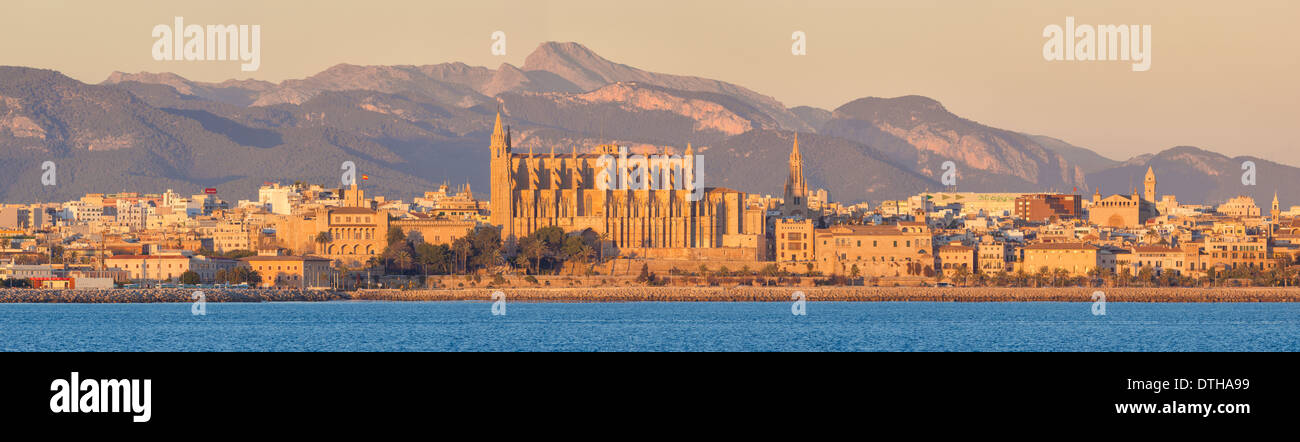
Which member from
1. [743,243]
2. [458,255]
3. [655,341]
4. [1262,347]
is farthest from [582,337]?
[743,243]

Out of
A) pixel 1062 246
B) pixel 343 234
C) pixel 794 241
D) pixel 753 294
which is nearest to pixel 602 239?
pixel 794 241

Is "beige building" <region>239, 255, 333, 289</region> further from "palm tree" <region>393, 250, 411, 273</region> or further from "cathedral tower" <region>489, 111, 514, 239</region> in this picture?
"cathedral tower" <region>489, 111, 514, 239</region>

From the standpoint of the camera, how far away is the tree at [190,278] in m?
128

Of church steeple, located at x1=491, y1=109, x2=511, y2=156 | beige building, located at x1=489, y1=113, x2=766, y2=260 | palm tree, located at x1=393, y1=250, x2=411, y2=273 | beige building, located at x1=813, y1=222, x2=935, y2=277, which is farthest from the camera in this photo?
church steeple, located at x1=491, y1=109, x2=511, y2=156

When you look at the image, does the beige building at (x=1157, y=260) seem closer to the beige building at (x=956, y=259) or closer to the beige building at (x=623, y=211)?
the beige building at (x=956, y=259)

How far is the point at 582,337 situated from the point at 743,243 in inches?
3471

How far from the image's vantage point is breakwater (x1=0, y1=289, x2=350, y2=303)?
109688 millimetres

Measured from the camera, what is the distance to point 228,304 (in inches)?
4284

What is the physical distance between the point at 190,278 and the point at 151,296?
18.6 metres

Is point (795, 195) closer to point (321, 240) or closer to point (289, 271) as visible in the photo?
point (321, 240)

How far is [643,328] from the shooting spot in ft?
251

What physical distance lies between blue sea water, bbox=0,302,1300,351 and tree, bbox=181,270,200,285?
60.5 feet

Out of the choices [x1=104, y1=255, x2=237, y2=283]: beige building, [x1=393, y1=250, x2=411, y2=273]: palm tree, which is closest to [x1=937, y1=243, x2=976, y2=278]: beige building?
[x1=393, y1=250, x2=411, y2=273]: palm tree
